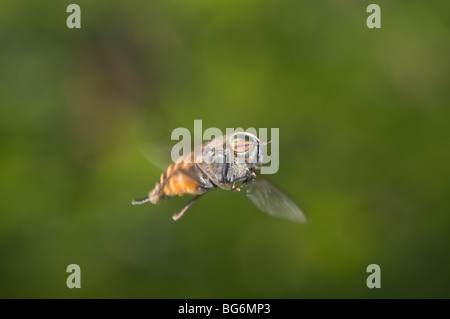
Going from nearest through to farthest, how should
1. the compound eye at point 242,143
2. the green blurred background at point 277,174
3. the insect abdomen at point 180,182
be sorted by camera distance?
1. the compound eye at point 242,143
2. the insect abdomen at point 180,182
3. the green blurred background at point 277,174

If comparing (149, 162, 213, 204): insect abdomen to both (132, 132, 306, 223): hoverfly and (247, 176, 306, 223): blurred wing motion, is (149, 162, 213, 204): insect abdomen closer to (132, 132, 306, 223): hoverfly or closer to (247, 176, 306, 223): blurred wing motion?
(132, 132, 306, 223): hoverfly

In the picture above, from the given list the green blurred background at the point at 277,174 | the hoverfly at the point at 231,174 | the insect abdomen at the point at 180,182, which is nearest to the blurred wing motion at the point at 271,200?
the hoverfly at the point at 231,174

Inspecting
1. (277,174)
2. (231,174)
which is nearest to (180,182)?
(231,174)

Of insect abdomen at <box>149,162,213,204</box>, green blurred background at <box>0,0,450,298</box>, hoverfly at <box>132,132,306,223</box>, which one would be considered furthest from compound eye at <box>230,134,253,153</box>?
green blurred background at <box>0,0,450,298</box>

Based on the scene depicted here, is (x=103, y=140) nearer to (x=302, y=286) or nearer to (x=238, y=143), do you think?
(x=302, y=286)

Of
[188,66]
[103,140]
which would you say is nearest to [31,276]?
[103,140]

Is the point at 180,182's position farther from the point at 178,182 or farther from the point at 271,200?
the point at 271,200

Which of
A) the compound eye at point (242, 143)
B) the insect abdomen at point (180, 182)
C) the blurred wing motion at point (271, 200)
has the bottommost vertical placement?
the blurred wing motion at point (271, 200)

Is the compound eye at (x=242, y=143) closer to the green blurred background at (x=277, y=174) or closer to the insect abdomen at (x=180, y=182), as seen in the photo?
the insect abdomen at (x=180, y=182)
